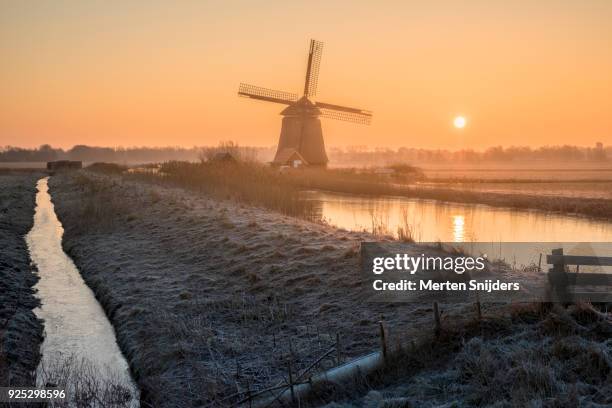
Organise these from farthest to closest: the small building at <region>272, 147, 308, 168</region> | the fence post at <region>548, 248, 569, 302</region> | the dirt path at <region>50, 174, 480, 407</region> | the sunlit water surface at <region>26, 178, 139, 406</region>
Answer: the small building at <region>272, 147, 308, 168</region> < the sunlit water surface at <region>26, 178, 139, 406</region> < the dirt path at <region>50, 174, 480, 407</region> < the fence post at <region>548, 248, 569, 302</region>

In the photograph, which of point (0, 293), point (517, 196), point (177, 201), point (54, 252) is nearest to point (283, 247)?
point (0, 293)

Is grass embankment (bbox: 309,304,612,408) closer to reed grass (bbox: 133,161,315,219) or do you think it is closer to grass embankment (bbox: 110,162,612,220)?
reed grass (bbox: 133,161,315,219)

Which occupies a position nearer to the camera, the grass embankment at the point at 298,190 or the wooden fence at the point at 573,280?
the wooden fence at the point at 573,280

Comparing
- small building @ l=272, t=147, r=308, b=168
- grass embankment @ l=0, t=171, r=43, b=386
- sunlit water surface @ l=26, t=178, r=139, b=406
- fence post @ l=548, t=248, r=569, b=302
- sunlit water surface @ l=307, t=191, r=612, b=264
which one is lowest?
sunlit water surface @ l=26, t=178, r=139, b=406

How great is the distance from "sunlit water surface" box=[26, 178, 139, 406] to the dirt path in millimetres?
277

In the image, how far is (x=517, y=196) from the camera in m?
38.5

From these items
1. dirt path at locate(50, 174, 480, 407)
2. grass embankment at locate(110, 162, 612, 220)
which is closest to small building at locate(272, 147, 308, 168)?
grass embankment at locate(110, 162, 612, 220)

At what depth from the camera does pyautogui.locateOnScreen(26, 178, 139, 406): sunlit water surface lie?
9414mm

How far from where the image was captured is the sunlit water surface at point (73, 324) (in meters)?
9.41

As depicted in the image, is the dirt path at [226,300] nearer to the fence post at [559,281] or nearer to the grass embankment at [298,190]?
the fence post at [559,281]

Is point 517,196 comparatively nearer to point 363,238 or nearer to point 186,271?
point 363,238

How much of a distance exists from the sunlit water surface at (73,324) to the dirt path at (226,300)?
0.91 feet

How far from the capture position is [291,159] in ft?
187

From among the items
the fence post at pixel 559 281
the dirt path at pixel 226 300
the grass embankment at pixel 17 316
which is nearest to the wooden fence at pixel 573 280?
the fence post at pixel 559 281
